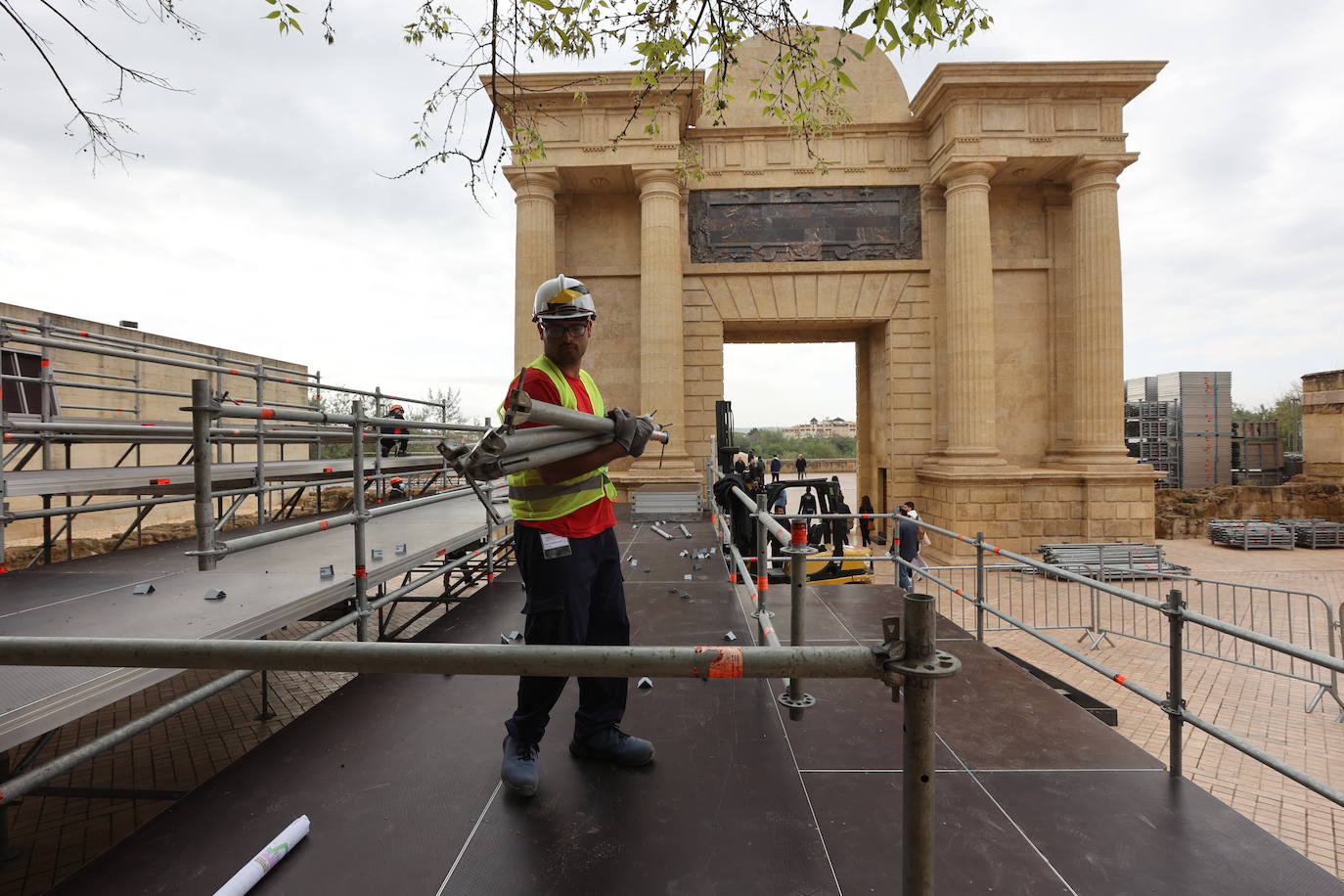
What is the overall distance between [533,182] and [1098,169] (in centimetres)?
1398

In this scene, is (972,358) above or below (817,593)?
above

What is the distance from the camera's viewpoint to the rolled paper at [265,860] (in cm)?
178

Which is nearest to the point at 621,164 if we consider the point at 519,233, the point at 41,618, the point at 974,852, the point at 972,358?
the point at 519,233

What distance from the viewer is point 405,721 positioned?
9.88ft

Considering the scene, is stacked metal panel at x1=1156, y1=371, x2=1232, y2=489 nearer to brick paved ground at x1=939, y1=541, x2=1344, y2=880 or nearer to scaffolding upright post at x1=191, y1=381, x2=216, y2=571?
brick paved ground at x1=939, y1=541, x2=1344, y2=880

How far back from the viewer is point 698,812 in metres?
2.29

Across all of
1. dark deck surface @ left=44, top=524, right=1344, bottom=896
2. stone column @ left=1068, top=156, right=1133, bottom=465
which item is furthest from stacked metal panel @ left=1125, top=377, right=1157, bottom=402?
dark deck surface @ left=44, top=524, right=1344, bottom=896

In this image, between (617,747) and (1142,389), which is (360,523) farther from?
(1142,389)

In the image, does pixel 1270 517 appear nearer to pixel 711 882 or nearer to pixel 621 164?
pixel 621 164

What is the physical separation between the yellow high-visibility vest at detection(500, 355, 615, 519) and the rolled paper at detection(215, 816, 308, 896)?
131 cm

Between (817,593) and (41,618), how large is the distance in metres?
5.98

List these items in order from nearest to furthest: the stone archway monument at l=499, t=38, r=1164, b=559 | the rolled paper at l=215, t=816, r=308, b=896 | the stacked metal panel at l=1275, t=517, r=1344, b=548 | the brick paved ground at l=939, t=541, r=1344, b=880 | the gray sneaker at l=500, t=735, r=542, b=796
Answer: the rolled paper at l=215, t=816, r=308, b=896 → the gray sneaker at l=500, t=735, r=542, b=796 → the brick paved ground at l=939, t=541, r=1344, b=880 → the stone archway monument at l=499, t=38, r=1164, b=559 → the stacked metal panel at l=1275, t=517, r=1344, b=548

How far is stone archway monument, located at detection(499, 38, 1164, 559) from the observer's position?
1428cm

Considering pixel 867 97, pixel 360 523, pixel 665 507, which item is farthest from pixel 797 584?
pixel 867 97
